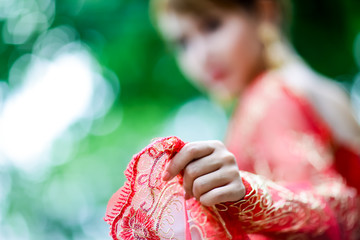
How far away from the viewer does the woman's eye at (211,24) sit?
730mm

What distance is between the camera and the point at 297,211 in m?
0.39

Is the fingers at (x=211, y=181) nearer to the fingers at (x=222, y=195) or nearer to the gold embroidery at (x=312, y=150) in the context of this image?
the fingers at (x=222, y=195)

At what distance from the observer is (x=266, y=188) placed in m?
0.36

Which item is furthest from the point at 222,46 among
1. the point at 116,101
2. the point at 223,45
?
the point at 116,101

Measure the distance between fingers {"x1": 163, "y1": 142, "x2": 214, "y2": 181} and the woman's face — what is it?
0.46 metres

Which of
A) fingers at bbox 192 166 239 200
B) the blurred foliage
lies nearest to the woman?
fingers at bbox 192 166 239 200

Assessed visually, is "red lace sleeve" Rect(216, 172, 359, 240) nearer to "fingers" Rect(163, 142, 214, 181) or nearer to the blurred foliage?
"fingers" Rect(163, 142, 214, 181)

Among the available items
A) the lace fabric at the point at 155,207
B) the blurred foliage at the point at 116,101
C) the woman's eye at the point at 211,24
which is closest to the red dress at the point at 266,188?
the lace fabric at the point at 155,207

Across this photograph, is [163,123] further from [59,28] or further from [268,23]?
[268,23]

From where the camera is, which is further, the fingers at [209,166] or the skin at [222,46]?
the skin at [222,46]

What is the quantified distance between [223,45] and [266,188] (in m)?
0.42

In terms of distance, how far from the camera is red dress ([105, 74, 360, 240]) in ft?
1.02

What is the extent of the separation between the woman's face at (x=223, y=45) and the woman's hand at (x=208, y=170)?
0.46 meters

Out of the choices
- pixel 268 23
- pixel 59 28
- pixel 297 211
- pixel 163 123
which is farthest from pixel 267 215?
pixel 59 28
